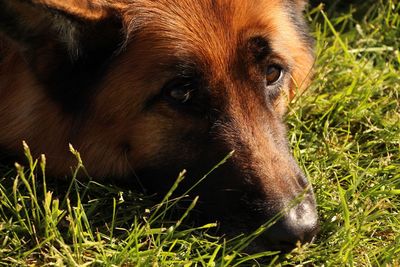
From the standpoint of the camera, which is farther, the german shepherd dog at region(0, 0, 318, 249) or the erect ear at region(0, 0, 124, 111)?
the german shepherd dog at region(0, 0, 318, 249)

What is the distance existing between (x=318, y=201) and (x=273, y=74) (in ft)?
2.60

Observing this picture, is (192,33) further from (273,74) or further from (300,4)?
(300,4)

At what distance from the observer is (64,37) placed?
11.3 ft

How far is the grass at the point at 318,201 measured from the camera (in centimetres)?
339

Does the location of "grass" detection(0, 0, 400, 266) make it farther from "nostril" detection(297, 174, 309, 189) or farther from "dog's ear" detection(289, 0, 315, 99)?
"nostril" detection(297, 174, 309, 189)

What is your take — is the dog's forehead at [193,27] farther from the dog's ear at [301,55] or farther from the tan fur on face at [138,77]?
the dog's ear at [301,55]

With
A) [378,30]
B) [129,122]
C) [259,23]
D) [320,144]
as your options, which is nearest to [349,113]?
[320,144]

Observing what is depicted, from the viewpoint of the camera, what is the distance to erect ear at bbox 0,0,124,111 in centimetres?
324

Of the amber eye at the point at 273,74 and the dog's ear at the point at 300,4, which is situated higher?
the dog's ear at the point at 300,4

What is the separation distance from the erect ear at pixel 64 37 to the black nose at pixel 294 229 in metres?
1.25

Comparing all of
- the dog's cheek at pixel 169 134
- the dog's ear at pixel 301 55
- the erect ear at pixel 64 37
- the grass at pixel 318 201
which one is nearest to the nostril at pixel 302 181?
the grass at pixel 318 201

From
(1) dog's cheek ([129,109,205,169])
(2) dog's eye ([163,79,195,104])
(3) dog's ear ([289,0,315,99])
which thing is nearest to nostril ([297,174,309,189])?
(1) dog's cheek ([129,109,205,169])

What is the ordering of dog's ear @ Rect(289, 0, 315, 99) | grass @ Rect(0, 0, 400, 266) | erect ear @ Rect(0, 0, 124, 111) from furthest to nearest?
dog's ear @ Rect(289, 0, 315, 99) < grass @ Rect(0, 0, 400, 266) < erect ear @ Rect(0, 0, 124, 111)

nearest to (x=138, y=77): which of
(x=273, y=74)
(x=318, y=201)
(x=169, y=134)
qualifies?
(x=169, y=134)
